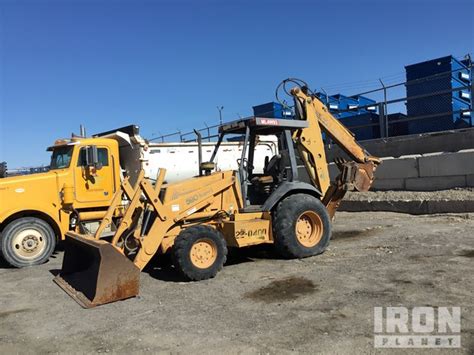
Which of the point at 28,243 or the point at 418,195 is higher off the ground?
the point at 418,195

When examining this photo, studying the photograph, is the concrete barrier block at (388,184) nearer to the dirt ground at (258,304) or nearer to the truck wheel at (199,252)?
the dirt ground at (258,304)

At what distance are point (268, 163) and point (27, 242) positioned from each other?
4862 millimetres

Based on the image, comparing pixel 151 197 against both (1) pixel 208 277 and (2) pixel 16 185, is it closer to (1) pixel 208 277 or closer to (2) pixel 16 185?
(1) pixel 208 277

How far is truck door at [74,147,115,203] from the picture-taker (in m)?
10.0

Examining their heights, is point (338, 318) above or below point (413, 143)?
below

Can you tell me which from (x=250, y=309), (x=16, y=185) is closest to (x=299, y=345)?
(x=250, y=309)

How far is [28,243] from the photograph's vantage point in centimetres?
902

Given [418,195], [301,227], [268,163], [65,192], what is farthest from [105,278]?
[418,195]

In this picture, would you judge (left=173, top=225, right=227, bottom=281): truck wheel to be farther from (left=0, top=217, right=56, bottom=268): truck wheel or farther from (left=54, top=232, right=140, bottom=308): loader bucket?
(left=0, top=217, right=56, bottom=268): truck wheel

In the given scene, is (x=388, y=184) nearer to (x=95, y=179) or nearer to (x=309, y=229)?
(x=309, y=229)

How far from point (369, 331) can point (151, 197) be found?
3660 millimetres

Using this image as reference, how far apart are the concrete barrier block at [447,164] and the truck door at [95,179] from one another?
26.4 ft

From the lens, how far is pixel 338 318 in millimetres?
5059

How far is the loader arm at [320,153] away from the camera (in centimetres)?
893
